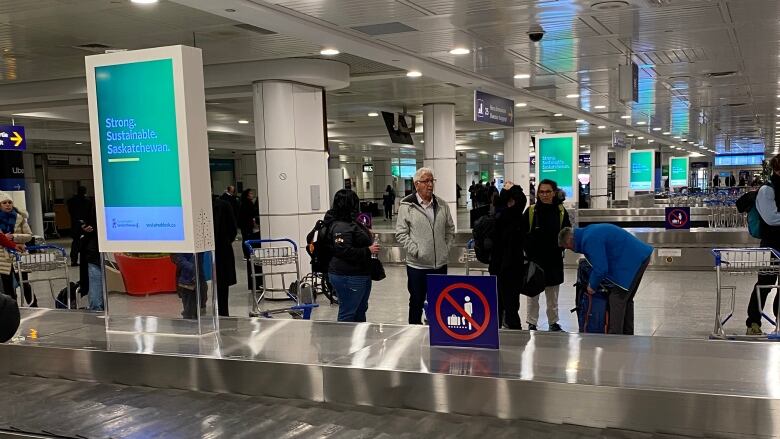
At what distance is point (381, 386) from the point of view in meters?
3.90

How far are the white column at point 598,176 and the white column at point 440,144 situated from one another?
17974mm

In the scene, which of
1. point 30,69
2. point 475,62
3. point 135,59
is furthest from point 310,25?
point 30,69

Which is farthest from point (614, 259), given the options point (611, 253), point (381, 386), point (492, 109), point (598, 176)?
point (598, 176)

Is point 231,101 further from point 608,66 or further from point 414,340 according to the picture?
point 414,340

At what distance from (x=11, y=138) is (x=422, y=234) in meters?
14.7

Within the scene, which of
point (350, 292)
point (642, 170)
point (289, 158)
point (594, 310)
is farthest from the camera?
point (642, 170)

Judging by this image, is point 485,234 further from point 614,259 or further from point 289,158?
point 289,158

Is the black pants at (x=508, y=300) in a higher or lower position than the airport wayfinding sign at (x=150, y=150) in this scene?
lower

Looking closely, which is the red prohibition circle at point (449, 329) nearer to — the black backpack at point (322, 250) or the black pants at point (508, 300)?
the black backpack at point (322, 250)

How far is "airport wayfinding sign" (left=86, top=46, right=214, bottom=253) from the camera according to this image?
16.0 ft

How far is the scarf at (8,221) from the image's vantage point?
9.59m

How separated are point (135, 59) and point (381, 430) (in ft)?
10.8

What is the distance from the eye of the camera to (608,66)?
11641 mm

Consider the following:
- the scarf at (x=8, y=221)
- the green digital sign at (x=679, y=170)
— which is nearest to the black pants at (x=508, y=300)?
the scarf at (x=8, y=221)
